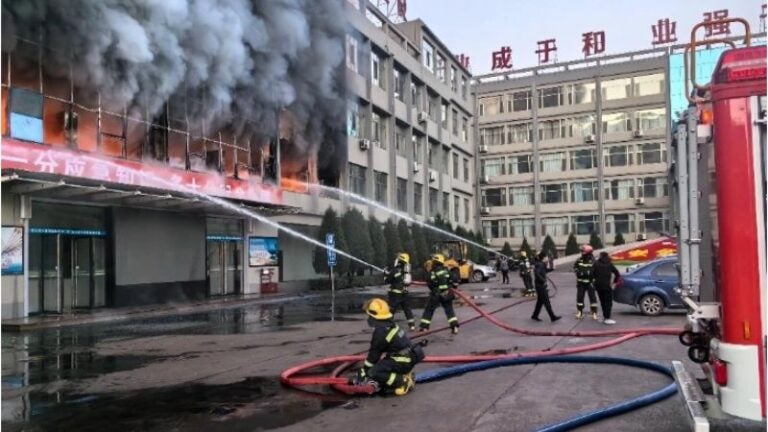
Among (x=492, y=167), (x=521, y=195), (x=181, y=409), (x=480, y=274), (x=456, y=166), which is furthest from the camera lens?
(x=492, y=167)

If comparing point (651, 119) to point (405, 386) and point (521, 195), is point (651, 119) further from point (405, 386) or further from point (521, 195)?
point (405, 386)

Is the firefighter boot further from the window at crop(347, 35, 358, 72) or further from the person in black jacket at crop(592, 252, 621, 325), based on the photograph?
the window at crop(347, 35, 358, 72)

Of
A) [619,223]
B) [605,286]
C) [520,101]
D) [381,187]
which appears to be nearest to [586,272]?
[605,286]

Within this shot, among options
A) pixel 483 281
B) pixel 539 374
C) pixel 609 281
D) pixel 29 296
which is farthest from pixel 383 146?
pixel 539 374

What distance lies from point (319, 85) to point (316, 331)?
13509mm

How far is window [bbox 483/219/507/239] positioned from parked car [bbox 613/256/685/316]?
50.5 m

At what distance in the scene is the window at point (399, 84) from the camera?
41475 millimetres

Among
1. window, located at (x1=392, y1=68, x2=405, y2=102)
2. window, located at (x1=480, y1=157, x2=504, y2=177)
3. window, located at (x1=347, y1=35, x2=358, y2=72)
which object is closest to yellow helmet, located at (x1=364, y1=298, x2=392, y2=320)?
window, located at (x1=347, y1=35, x2=358, y2=72)

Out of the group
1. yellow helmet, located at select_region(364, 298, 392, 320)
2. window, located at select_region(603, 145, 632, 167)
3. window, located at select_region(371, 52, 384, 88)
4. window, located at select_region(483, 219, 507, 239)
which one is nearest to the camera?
yellow helmet, located at select_region(364, 298, 392, 320)

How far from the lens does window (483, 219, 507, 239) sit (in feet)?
213

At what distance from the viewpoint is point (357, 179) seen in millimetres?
35594

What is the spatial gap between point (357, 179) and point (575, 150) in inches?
1312

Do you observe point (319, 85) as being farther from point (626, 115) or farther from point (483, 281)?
point (626, 115)

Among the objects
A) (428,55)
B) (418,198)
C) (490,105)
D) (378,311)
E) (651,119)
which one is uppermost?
(490,105)
